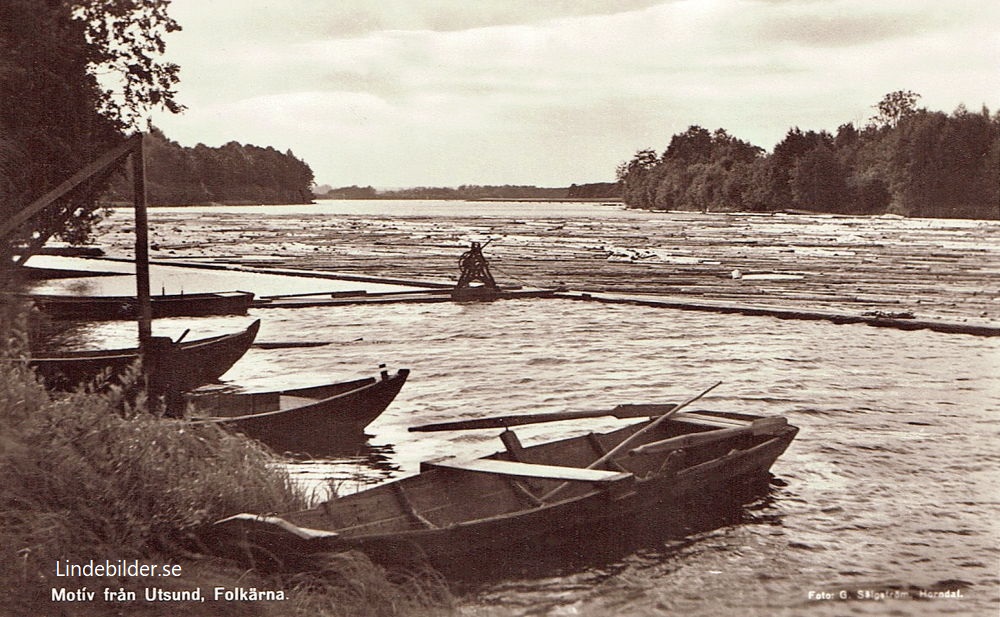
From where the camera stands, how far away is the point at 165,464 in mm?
9391

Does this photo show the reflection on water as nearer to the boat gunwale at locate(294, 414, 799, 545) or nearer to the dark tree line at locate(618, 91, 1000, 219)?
the boat gunwale at locate(294, 414, 799, 545)

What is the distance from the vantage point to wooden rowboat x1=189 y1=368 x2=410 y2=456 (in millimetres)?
13547

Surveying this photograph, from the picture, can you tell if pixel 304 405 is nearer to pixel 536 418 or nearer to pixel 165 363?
pixel 165 363

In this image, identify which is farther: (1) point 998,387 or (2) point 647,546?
(1) point 998,387

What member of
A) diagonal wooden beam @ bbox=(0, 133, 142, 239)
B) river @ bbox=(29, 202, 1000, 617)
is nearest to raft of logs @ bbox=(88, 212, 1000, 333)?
river @ bbox=(29, 202, 1000, 617)

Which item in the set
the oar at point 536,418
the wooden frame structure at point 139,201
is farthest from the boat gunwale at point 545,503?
the wooden frame structure at point 139,201

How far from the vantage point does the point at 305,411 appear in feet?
45.6

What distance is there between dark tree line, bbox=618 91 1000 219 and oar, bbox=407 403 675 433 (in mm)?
100502

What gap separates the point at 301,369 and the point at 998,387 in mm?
14484

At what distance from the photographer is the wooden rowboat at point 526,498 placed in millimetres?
8914

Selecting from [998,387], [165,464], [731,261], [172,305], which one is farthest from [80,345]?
[731,261]

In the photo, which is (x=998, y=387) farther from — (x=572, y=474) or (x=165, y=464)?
(x=165, y=464)

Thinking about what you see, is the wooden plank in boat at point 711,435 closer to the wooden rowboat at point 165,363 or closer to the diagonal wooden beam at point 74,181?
the wooden rowboat at point 165,363

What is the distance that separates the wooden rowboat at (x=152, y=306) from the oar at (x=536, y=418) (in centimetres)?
1732
